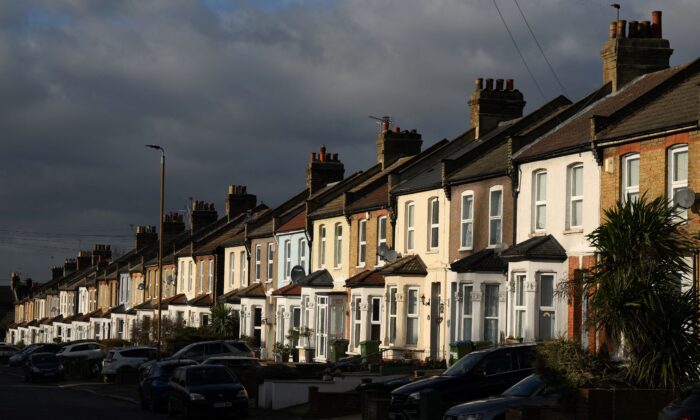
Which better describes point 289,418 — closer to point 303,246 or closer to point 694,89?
point 694,89

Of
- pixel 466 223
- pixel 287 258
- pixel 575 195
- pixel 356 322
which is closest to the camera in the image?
pixel 575 195

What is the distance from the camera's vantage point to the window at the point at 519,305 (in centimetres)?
3359

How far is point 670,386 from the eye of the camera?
69.2 feet

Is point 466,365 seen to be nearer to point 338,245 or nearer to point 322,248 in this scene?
point 338,245

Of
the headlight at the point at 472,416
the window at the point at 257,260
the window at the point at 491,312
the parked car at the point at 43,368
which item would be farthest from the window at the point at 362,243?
the headlight at the point at 472,416

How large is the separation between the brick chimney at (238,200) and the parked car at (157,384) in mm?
43679

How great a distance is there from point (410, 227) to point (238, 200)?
128ft

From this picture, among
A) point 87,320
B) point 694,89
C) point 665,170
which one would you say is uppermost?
point 694,89

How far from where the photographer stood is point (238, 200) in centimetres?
8088

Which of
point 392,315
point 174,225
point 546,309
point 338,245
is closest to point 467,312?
point 546,309

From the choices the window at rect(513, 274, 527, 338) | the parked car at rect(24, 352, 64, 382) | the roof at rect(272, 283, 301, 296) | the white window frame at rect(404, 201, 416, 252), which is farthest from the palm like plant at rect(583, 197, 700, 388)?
the parked car at rect(24, 352, 64, 382)

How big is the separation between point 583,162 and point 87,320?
2933 inches

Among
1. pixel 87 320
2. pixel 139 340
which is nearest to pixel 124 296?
pixel 87 320

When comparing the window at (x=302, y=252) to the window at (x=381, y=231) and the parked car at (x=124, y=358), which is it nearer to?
the parked car at (x=124, y=358)
